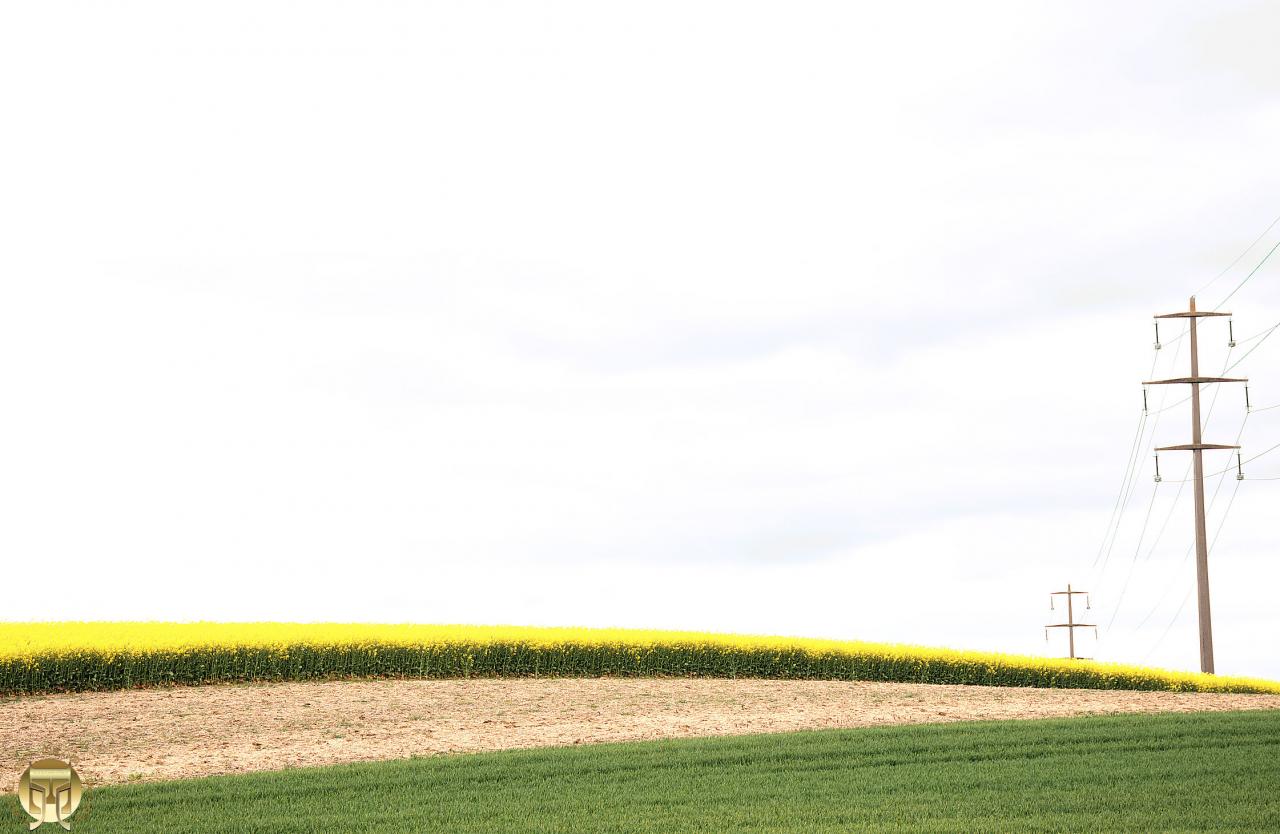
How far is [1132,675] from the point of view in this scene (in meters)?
26.5

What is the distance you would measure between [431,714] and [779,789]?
7657 millimetres

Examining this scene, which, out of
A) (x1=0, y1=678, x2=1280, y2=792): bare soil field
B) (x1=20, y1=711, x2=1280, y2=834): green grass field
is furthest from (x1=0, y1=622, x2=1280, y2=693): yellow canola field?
(x1=20, y1=711, x2=1280, y2=834): green grass field

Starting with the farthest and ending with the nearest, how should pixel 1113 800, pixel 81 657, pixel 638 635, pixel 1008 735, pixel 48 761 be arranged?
pixel 638 635, pixel 81 657, pixel 1008 735, pixel 1113 800, pixel 48 761

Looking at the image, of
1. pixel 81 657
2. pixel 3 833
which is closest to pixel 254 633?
pixel 81 657

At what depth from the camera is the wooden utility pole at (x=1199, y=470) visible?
84.0ft

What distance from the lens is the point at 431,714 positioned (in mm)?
17766

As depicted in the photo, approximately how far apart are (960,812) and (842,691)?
37.5 feet

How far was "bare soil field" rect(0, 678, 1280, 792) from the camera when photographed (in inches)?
580

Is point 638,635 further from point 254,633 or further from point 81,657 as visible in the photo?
point 81,657

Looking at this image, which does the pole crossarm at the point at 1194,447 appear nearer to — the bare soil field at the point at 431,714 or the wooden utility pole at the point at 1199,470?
the wooden utility pole at the point at 1199,470

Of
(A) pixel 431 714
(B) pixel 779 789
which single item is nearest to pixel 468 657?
(A) pixel 431 714

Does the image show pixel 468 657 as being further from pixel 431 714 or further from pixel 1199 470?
pixel 1199 470

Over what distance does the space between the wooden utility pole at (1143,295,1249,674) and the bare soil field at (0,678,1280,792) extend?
373cm

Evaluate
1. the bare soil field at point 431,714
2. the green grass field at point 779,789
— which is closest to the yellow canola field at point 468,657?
the bare soil field at point 431,714
